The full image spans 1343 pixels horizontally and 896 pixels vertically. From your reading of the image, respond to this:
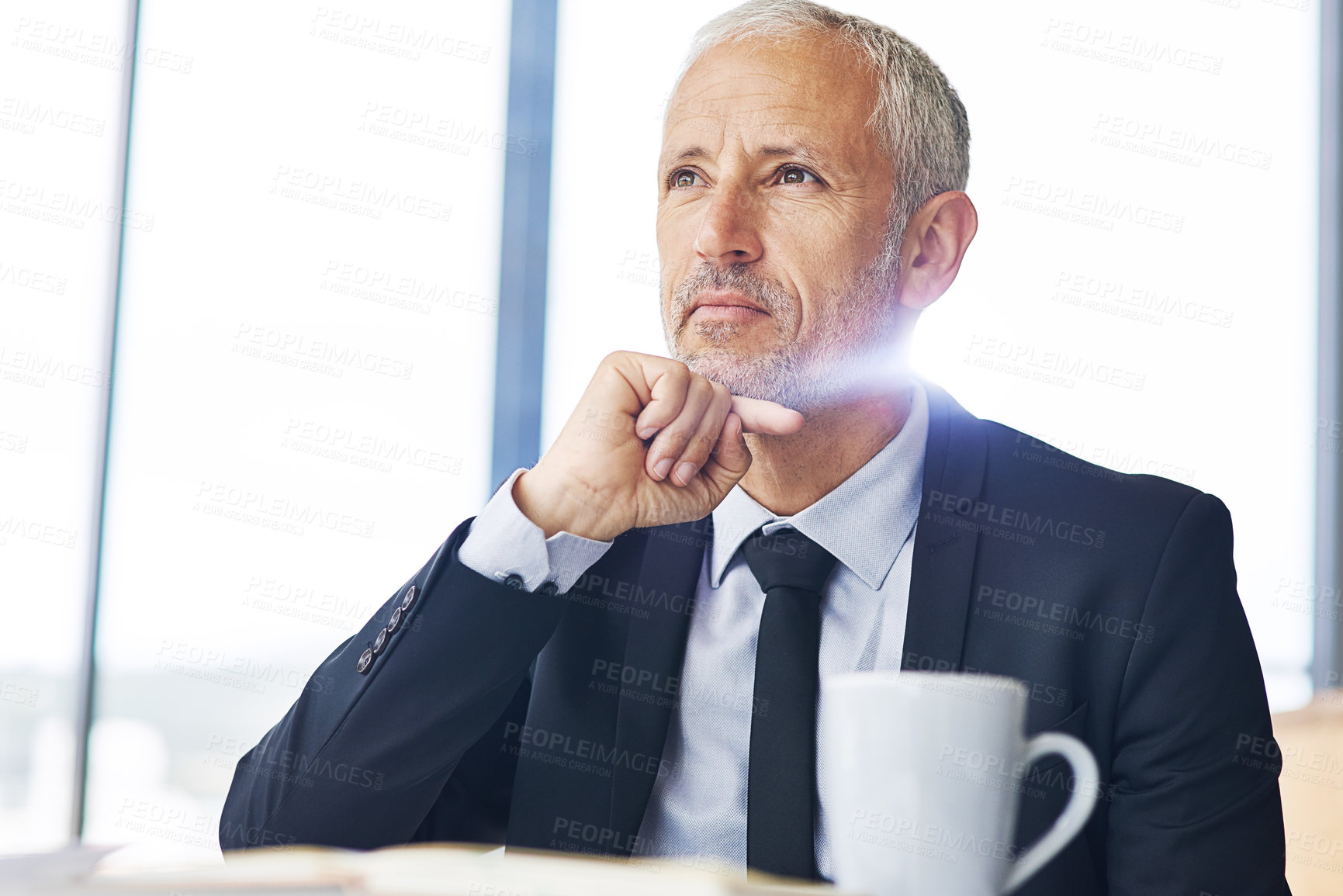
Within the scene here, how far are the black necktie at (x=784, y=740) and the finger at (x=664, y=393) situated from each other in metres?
0.22

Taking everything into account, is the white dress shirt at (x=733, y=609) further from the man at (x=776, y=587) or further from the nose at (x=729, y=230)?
the nose at (x=729, y=230)

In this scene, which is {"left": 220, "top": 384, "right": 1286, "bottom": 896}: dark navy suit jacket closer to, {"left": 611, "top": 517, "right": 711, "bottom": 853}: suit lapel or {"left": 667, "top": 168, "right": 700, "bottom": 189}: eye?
{"left": 611, "top": 517, "right": 711, "bottom": 853}: suit lapel

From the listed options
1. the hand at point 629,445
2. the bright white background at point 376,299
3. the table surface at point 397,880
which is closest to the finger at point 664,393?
the hand at point 629,445

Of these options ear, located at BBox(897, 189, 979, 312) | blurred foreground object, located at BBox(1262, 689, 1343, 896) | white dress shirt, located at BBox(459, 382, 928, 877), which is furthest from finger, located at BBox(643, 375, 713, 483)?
blurred foreground object, located at BBox(1262, 689, 1343, 896)

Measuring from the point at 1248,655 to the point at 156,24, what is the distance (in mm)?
2800

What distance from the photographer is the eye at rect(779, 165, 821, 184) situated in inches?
54.0

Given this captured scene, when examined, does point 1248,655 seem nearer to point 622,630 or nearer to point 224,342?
point 622,630

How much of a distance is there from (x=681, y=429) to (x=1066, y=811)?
618 millimetres

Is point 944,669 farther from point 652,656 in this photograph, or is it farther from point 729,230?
point 729,230

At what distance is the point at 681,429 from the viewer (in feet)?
3.62

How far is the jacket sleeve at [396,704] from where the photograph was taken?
1.00m

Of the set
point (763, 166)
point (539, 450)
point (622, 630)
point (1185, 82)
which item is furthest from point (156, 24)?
point (1185, 82)

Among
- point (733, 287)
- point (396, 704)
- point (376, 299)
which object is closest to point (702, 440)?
point (733, 287)

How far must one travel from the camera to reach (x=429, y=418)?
2.69m
